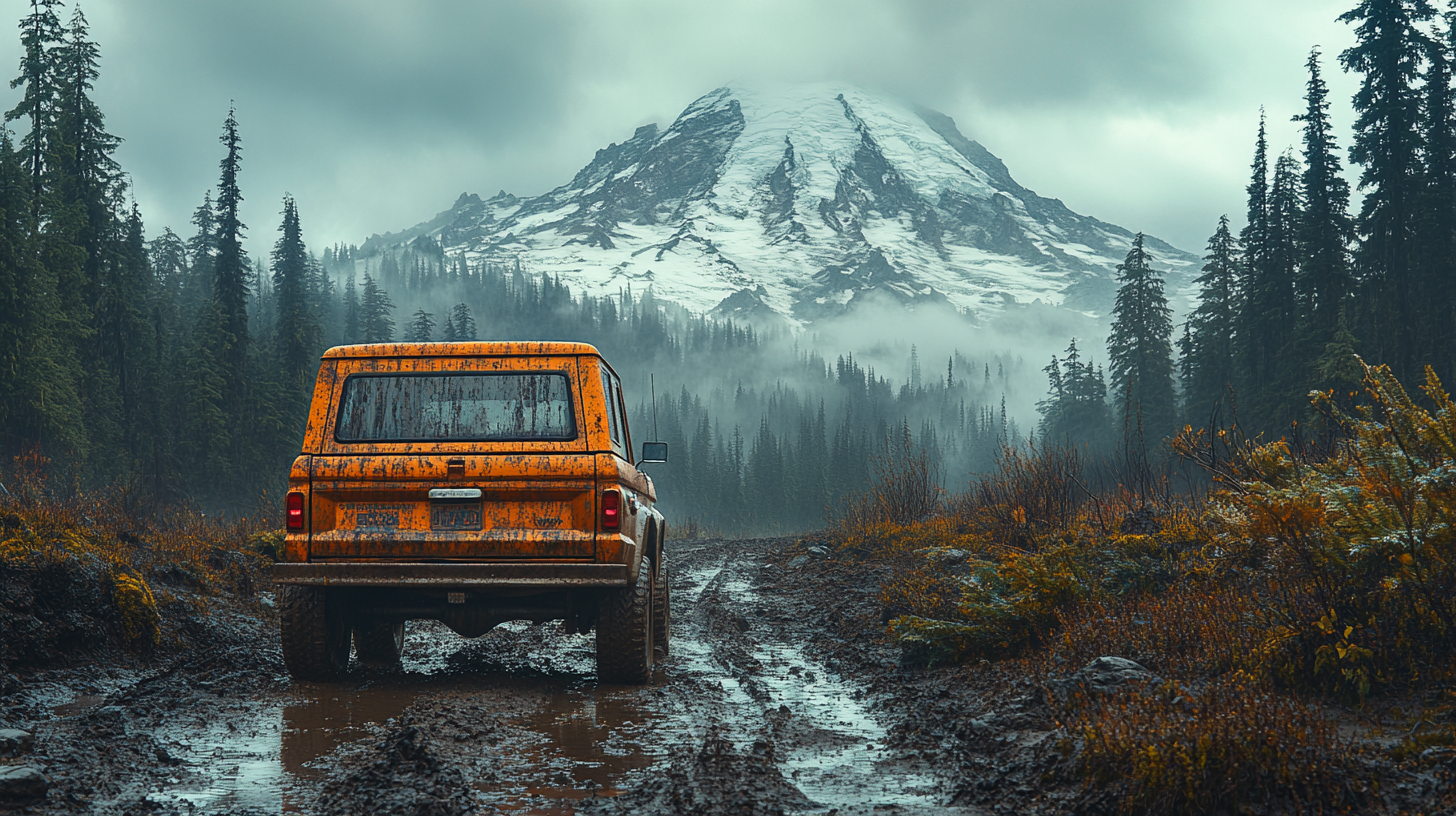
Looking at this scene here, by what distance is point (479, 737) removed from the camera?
525 centimetres

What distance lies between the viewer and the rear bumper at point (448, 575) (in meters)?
6.55

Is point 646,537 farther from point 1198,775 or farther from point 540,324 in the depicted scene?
point 540,324

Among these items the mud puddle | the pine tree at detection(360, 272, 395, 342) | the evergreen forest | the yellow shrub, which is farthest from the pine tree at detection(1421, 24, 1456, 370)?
the pine tree at detection(360, 272, 395, 342)

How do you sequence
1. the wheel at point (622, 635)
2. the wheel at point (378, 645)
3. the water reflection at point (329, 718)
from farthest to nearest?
the wheel at point (378, 645)
the wheel at point (622, 635)
the water reflection at point (329, 718)

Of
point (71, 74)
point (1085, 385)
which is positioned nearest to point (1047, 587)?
point (71, 74)

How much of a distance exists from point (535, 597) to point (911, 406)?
18249 centimetres

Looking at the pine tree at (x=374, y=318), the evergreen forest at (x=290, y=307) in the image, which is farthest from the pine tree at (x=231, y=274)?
the pine tree at (x=374, y=318)

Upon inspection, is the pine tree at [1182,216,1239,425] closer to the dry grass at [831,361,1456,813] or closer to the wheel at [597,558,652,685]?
the dry grass at [831,361,1456,813]

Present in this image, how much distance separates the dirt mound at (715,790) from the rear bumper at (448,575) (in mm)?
1855

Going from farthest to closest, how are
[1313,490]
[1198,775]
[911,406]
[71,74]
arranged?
1. [911,406]
2. [71,74]
3. [1313,490]
4. [1198,775]

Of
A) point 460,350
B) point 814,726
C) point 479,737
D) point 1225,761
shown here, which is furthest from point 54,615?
point 1225,761

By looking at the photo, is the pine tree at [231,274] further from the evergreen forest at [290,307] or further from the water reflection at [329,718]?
the water reflection at [329,718]

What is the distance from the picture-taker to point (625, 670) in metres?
7.01

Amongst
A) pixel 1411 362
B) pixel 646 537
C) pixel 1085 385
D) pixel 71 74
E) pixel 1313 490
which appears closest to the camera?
pixel 1313 490
